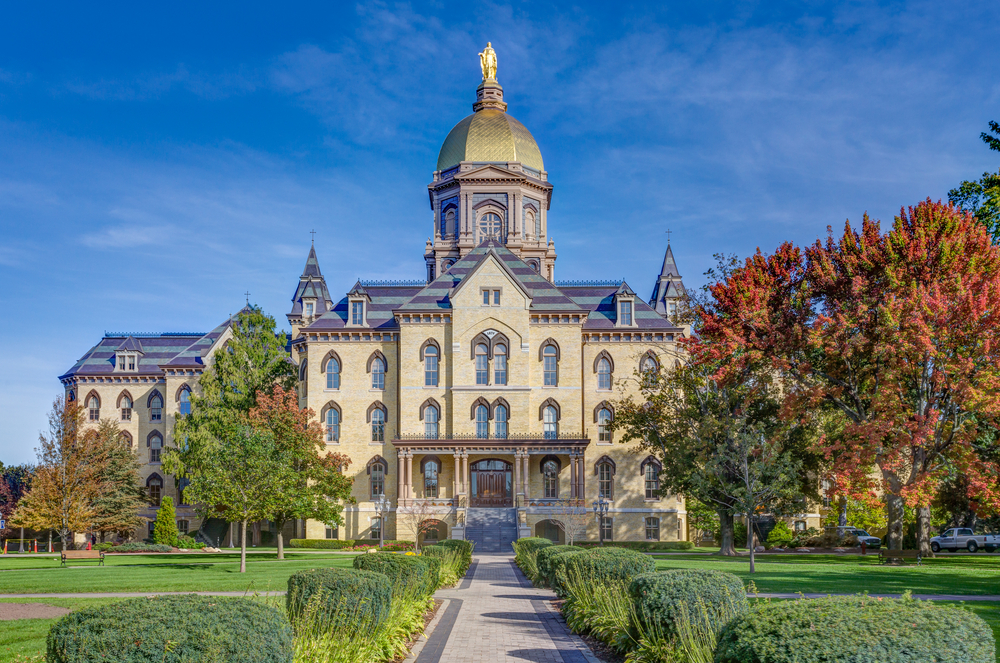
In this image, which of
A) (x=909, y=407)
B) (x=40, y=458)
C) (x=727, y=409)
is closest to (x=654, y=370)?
(x=727, y=409)

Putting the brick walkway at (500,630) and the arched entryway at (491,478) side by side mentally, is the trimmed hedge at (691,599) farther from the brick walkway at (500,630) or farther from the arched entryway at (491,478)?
the arched entryway at (491,478)

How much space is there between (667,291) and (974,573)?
38471 mm

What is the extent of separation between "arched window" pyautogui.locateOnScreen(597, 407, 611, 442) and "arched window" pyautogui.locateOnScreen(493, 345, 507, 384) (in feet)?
22.3

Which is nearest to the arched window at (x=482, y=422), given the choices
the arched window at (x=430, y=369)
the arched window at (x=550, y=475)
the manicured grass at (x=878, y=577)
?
the arched window at (x=430, y=369)

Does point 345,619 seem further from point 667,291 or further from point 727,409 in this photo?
point 667,291

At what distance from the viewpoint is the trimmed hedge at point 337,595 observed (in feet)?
41.0

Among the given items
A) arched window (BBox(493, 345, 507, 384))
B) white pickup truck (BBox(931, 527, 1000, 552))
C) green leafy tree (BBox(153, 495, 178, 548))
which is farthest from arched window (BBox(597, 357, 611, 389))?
green leafy tree (BBox(153, 495, 178, 548))

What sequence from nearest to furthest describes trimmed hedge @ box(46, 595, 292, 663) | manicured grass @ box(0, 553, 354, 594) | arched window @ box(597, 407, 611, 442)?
trimmed hedge @ box(46, 595, 292, 663) < manicured grass @ box(0, 553, 354, 594) < arched window @ box(597, 407, 611, 442)

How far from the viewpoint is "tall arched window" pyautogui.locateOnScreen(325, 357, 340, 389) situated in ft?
183

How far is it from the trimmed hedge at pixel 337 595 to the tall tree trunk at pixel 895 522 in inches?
1109

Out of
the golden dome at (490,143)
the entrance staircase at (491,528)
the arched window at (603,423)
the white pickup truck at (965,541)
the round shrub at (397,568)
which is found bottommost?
the white pickup truck at (965,541)

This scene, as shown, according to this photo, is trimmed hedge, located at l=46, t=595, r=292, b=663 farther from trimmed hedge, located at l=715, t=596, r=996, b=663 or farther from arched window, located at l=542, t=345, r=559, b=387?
arched window, located at l=542, t=345, r=559, b=387

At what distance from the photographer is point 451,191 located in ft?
216

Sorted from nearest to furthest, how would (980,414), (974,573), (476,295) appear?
1. (974,573)
2. (980,414)
3. (476,295)
